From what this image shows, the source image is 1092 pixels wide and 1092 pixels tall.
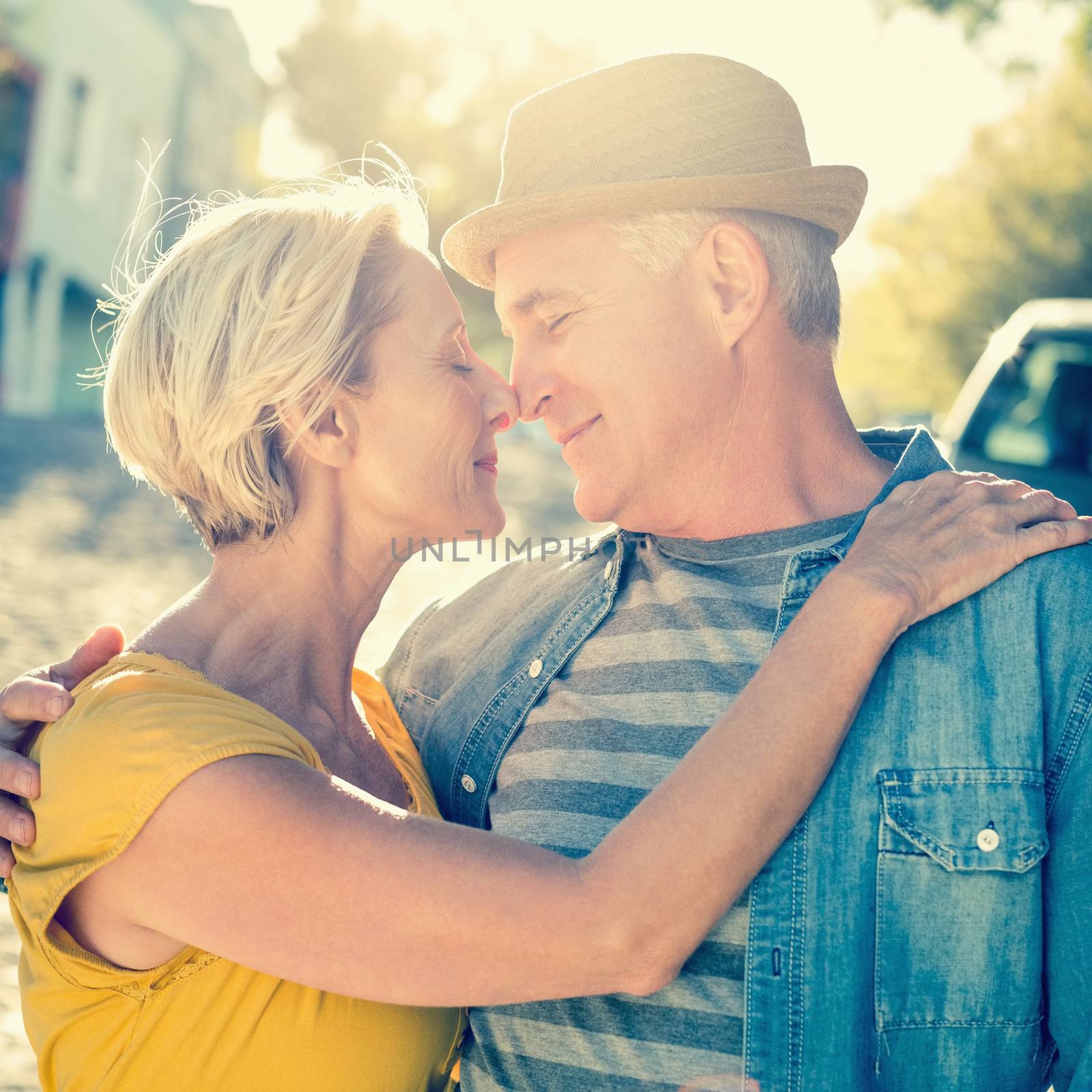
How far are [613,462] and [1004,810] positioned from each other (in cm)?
113

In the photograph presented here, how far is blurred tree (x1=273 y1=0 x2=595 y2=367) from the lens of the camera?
30.5m

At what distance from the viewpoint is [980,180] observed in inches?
1117

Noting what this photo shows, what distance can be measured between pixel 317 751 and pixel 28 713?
51 cm

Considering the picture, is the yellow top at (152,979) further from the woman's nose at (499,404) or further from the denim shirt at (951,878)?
the woman's nose at (499,404)

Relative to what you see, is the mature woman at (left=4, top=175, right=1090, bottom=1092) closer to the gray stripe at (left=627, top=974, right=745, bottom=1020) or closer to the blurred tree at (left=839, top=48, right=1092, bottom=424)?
the gray stripe at (left=627, top=974, right=745, bottom=1020)

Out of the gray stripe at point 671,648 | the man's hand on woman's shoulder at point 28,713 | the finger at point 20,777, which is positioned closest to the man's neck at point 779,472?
the gray stripe at point 671,648

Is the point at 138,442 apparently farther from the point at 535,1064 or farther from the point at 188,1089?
the point at 535,1064

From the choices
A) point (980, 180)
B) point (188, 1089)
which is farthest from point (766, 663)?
point (980, 180)

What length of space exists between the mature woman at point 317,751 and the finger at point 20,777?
62mm

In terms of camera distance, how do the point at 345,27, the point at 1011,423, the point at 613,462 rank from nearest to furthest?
the point at 613,462, the point at 1011,423, the point at 345,27

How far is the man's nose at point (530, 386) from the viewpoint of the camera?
2816 millimetres

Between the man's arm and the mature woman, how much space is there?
0.32 m

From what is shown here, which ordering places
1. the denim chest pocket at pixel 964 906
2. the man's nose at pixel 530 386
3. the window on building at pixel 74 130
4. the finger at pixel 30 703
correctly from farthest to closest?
the window on building at pixel 74 130 < the man's nose at pixel 530 386 < the finger at pixel 30 703 < the denim chest pocket at pixel 964 906

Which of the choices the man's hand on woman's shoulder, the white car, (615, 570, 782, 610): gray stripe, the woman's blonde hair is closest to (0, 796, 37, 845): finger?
the man's hand on woman's shoulder
